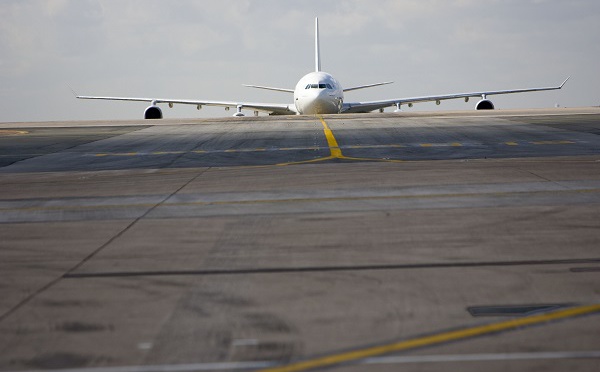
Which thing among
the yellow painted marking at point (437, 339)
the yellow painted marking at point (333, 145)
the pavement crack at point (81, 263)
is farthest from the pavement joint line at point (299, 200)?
the yellow painted marking at point (333, 145)

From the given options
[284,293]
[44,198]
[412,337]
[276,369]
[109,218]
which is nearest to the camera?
[276,369]

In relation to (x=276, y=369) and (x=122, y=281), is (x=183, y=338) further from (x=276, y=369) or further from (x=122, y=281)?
(x=122, y=281)

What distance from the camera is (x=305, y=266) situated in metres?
9.60

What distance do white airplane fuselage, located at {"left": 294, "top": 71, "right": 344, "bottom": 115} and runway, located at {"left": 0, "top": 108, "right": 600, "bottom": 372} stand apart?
127 feet

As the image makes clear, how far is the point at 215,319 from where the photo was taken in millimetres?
7531

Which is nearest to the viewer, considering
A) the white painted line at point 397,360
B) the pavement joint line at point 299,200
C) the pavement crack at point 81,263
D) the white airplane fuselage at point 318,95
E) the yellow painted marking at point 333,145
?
the white painted line at point 397,360

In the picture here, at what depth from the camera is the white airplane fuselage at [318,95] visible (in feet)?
194

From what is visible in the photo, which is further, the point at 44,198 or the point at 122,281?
the point at 44,198

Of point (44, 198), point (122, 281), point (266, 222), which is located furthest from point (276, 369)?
point (44, 198)

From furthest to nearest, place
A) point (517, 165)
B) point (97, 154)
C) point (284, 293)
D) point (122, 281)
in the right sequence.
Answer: point (97, 154)
point (517, 165)
point (122, 281)
point (284, 293)

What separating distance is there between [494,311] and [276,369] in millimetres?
2479

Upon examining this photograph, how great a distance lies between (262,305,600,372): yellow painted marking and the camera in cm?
629

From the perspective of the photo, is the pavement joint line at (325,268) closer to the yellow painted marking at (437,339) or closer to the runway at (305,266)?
the runway at (305,266)

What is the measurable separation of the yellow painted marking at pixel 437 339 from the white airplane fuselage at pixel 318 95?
51751 mm
